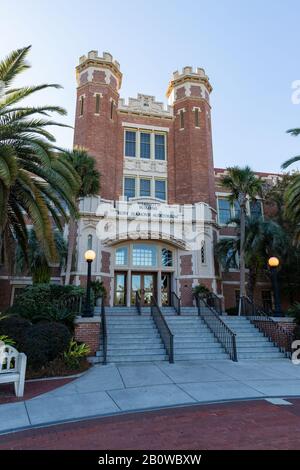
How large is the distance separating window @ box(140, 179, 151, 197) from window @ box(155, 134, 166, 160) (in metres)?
2.22

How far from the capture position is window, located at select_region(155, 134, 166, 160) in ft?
75.4

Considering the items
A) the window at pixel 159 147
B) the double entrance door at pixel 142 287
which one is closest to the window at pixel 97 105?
the window at pixel 159 147

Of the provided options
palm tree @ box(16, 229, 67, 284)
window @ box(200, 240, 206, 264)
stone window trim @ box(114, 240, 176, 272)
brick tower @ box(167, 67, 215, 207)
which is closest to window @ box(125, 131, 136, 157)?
brick tower @ box(167, 67, 215, 207)

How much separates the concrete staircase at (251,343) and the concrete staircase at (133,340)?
124 inches

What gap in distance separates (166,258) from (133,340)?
945cm

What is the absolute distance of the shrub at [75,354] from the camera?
868 centimetres

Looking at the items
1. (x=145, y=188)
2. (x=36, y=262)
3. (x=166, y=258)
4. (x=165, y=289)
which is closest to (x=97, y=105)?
(x=145, y=188)

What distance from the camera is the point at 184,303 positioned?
18859mm

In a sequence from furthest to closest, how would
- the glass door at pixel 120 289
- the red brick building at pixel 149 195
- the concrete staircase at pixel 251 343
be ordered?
the glass door at pixel 120 289 < the red brick building at pixel 149 195 < the concrete staircase at pixel 251 343

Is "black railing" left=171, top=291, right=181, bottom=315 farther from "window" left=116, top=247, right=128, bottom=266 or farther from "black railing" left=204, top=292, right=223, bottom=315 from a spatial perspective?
"window" left=116, top=247, right=128, bottom=266

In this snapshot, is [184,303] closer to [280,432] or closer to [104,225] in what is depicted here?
[104,225]

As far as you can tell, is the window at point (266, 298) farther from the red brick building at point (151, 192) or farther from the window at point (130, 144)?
the window at point (130, 144)

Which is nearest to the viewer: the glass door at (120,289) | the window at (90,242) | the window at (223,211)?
the window at (90,242)
